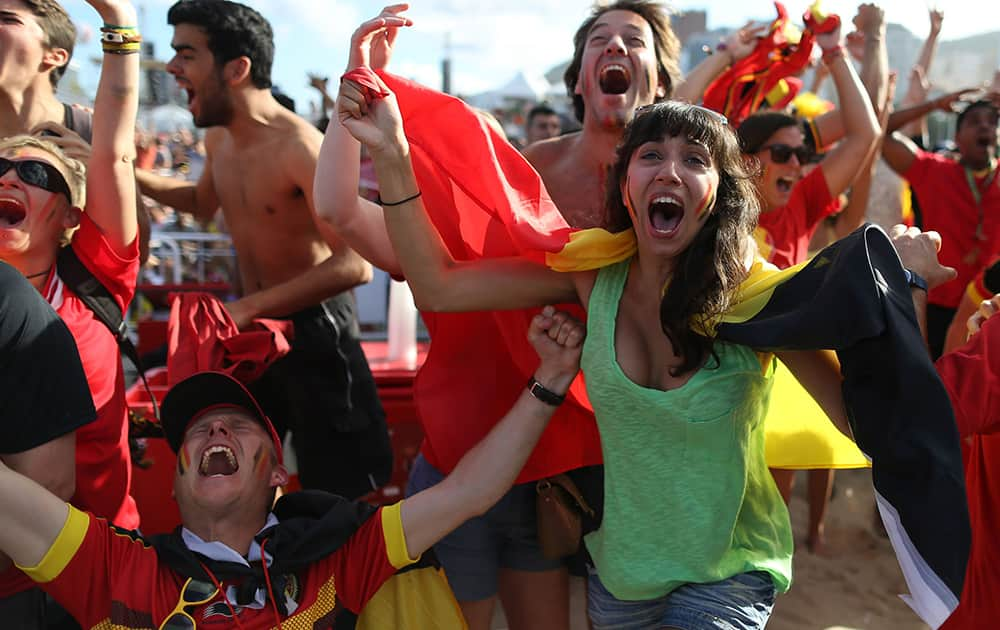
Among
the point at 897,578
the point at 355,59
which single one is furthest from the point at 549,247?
the point at 897,578

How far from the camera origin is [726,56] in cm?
321

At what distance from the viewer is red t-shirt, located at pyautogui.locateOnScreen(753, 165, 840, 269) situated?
3279 millimetres

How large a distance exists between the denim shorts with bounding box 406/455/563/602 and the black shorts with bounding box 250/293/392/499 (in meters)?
0.78

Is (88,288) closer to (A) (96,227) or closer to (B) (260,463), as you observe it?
(A) (96,227)

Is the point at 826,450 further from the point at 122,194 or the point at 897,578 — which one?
the point at 897,578

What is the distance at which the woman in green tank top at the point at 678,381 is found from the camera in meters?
1.72

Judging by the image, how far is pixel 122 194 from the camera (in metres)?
2.16

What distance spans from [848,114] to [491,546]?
1987mm

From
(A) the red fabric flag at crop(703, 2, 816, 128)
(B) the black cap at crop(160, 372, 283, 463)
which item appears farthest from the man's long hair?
(B) the black cap at crop(160, 372, 283, 463)

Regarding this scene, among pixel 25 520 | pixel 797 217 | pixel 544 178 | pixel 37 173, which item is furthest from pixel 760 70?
pixel 25 520

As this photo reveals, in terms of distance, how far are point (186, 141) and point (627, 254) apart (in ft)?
47.3

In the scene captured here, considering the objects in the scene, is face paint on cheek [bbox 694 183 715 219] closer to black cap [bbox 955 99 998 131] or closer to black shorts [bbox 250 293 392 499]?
black shorts [bbox 250 293 392 499]

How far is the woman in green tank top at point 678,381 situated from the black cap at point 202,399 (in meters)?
0.55

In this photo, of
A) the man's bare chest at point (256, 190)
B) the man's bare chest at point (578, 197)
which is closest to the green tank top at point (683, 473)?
the man's bare chest at point (578, 197)
